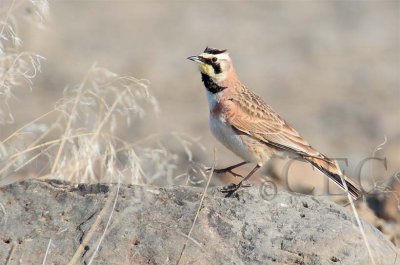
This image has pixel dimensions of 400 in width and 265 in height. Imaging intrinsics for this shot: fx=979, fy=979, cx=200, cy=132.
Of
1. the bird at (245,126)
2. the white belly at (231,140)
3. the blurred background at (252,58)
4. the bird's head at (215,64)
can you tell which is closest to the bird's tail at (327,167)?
the bird at (245,126)

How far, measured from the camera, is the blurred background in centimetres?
1491

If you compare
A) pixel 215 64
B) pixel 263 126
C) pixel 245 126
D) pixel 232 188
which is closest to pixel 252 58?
pixel 215 64

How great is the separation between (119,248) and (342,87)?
11.7m

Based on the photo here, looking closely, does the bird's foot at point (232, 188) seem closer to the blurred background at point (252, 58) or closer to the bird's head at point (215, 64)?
the bird's head at point (215, 64)

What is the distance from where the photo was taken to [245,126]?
7383 millimetres

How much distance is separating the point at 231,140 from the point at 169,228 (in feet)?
5.34

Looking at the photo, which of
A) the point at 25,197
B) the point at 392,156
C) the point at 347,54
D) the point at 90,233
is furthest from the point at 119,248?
the point at 347,54

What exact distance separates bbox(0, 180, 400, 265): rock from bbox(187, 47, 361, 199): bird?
1.01 meters

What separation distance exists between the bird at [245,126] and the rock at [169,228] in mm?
1011

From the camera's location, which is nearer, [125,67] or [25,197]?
[25,197]

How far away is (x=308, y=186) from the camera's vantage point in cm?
913

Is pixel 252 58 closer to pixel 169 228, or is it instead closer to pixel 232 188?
pixel 232 188

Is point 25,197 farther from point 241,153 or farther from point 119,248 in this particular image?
point 241,153

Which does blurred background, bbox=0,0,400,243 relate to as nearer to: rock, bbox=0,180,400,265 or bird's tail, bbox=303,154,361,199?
bird's tail, bbox=303,154,361,199
